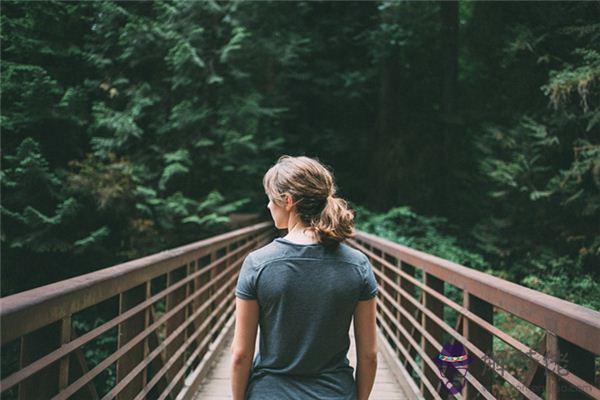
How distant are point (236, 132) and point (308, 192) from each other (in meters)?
12.0

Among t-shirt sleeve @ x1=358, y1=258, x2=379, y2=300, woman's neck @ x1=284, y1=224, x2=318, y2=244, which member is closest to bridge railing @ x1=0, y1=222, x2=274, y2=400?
woman's neck @ x1=284, y1=224, x2=318, y2=244

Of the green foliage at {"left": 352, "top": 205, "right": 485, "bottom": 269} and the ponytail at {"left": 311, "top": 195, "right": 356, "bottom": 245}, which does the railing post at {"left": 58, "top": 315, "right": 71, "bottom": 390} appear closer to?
the ponytail at {"left": 311, "top": 195, "right": 356, "bottom": 245}

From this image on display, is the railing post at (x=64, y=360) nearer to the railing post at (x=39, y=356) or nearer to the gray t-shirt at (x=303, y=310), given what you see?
the railing post at (x=39, y=356)

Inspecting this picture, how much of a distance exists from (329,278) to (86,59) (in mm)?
14862

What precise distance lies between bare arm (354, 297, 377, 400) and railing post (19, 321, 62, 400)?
3.98 ft

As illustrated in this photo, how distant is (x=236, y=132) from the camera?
44.9 ft

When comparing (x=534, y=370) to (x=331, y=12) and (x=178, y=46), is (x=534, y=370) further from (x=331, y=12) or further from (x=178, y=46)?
(x=331, y=12)

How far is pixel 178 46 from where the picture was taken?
1298cm

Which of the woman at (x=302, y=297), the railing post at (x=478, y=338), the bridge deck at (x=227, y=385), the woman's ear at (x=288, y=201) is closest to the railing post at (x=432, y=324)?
the bridge deck at (x=227, y=385)

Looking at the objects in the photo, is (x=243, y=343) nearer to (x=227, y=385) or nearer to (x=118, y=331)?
(x=118, y=331)

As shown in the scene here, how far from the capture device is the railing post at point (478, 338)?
9.57ft

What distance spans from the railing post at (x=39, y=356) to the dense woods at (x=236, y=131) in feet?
29.6

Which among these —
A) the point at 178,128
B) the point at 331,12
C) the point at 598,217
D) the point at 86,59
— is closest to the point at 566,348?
the point at 598,217

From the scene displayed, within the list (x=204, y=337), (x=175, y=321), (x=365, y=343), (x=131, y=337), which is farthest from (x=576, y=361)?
(x=204, y=337)
